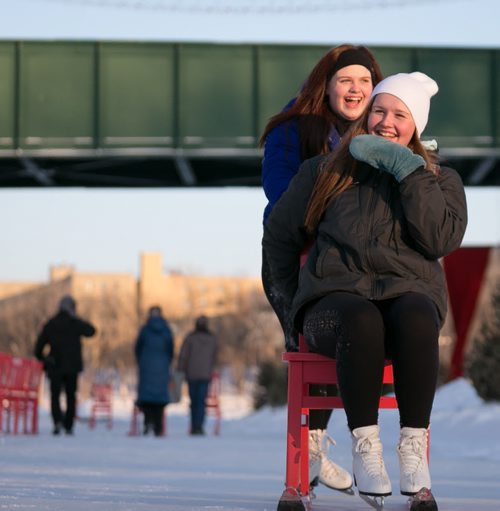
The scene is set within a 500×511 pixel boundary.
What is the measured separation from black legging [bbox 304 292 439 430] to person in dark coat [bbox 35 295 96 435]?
13906 millimetres

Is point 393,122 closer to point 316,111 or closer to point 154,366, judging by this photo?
point 316,111

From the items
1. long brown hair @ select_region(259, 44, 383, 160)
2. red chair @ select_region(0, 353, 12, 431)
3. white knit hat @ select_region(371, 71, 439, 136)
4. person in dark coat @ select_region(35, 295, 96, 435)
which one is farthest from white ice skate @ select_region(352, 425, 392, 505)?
red chair @ select_region(0, 353, 12, 431)

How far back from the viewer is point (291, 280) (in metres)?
5.57

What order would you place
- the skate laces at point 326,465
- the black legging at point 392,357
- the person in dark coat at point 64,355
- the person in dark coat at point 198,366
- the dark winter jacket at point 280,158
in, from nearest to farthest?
the black legging at point 392,357, the dark winter jacket at point 280,158, the skate laces at point 326,465, the person in dark coat at point 64,355, the person in dark coat at point 198,366

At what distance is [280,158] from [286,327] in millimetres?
734

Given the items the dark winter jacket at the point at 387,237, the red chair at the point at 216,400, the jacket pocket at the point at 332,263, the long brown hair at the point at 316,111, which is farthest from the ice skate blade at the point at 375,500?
the red chair at the point at 216,400

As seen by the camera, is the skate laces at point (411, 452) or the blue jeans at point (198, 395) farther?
the blue jeans at point (198, 395)

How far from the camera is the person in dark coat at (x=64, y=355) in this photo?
61.2 ft

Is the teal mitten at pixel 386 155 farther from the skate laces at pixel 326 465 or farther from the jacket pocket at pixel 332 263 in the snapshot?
the skate laces at pixel 326 465

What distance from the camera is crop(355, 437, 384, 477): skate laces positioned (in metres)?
4.80

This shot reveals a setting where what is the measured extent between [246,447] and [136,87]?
13.9 metres

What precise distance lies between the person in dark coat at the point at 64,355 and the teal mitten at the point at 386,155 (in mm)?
13783

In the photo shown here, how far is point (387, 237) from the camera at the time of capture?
16.6 feet

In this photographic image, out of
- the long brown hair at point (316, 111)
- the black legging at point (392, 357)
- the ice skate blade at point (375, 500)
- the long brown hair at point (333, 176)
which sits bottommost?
the ice skate blade at point (375, 500)
